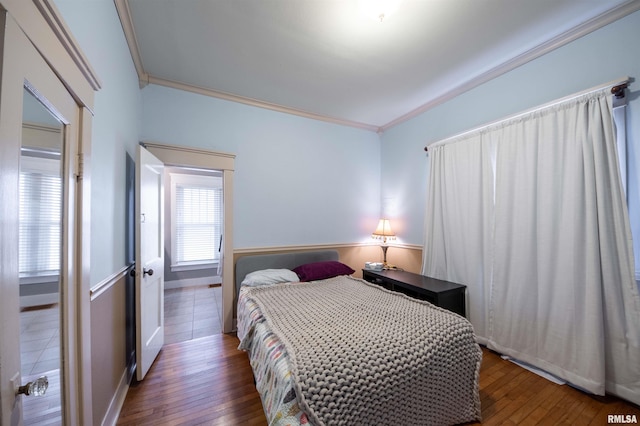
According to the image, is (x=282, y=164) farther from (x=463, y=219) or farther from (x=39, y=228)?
(x=39, y=228)

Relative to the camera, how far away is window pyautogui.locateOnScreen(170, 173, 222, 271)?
4.64m

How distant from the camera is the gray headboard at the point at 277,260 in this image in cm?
284

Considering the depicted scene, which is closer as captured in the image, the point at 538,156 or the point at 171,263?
the point at 538,156

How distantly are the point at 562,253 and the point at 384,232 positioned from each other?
1883mm

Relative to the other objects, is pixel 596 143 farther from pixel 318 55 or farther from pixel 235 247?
pixel 235 247

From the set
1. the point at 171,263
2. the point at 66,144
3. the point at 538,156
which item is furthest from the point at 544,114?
the point at 171,263

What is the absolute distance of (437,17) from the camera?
1.78m

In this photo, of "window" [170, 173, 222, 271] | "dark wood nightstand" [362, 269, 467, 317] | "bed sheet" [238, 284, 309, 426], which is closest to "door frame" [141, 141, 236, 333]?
"bed sheet" [238, 284, 309, 426]

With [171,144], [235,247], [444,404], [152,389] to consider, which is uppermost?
[171,144]

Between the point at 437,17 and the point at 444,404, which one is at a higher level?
the point at 437,17

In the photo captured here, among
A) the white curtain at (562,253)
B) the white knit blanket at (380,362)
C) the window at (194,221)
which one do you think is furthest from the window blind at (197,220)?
the white curtain at (562,253)

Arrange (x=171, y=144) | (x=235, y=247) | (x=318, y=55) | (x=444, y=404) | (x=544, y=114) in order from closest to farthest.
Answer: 1. (x=444, y=404)
2. (x=544, y=114)
3. (x=318, y=55)
4. (x=171, y=144)
5. (x=235, y=247)

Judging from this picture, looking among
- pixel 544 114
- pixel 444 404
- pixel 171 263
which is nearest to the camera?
pixel 444 404

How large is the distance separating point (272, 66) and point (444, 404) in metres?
3.04
